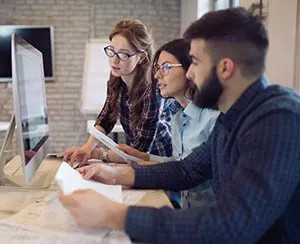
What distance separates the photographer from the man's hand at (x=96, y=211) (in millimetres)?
802

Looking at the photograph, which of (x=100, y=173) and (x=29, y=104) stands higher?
(x=29, y=104)

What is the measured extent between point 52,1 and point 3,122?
149cm

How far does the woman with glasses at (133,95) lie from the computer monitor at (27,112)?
199mm

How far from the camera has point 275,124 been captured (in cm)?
76

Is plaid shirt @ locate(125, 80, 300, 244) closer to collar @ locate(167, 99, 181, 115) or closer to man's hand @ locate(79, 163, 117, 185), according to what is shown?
man's hand @ locate(79, 163, 117, 185)

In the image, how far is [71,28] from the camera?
470cm

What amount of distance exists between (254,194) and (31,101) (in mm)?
958

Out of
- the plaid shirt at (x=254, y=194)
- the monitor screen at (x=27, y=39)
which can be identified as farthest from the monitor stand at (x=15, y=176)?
the monitor screen at (x=27, y=39)

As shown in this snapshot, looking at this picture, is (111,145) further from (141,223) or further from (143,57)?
(141,223)

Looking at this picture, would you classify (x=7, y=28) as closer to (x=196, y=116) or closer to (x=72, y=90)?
(x=72, y=90)

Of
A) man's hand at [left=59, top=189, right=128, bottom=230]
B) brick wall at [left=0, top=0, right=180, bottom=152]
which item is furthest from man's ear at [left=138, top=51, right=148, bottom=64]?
brick wall at [left=0, top=0, right=180, bottom=152]

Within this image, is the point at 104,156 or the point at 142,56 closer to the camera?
Result: the point at 104,156

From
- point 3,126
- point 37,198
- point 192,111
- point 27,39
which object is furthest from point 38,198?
point 27,39

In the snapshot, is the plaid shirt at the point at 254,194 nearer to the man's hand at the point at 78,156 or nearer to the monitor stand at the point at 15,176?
the monitor stand at the point at 15,176
